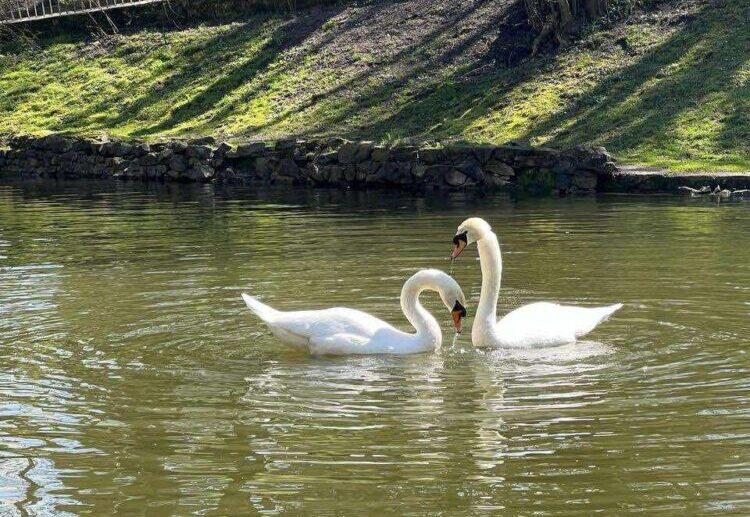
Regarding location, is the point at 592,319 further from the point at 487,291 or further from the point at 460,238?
the point at 460,238

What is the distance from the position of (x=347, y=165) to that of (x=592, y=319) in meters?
15.6

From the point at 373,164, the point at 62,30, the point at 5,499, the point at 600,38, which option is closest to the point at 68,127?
the point at 62,30

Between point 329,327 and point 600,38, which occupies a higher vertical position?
point 600,38

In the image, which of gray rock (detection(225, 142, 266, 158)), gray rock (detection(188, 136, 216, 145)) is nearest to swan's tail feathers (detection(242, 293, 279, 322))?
gray rock (detection(225, 142, 266, 158))

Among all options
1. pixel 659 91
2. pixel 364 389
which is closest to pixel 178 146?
pixel 659 91

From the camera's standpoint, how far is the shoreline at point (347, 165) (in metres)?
23.0

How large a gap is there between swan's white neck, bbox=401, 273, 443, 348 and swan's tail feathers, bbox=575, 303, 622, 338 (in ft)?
3.54

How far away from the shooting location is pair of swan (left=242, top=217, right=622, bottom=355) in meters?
10.2

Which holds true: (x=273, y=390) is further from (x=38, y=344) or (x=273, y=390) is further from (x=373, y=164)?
(x=373, y=164)

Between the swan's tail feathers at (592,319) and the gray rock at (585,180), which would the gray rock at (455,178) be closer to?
the gray rock at (585,180)

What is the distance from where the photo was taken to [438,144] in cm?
2509

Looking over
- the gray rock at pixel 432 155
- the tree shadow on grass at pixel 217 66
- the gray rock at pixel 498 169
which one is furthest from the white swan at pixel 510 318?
the tree shadow on grass at pixel 217 66

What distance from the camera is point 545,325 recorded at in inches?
416

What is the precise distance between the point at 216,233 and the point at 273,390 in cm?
991
